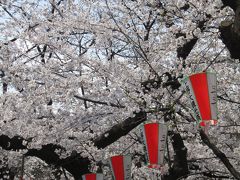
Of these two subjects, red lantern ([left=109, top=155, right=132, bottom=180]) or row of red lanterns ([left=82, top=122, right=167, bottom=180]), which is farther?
red lantern ([left=109, top=155, right=132, bottom=180])

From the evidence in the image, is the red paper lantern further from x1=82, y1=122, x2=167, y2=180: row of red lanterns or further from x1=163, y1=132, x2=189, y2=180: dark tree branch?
x1=163, y1=132, x2=189, y2=180: dark tree branch

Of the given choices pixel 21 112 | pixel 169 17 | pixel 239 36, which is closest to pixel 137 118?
pixel 169 17

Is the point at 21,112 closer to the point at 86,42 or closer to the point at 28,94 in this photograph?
the point at 28,94

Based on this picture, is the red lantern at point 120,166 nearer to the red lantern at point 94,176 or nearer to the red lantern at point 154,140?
the red lantern at point 94,176

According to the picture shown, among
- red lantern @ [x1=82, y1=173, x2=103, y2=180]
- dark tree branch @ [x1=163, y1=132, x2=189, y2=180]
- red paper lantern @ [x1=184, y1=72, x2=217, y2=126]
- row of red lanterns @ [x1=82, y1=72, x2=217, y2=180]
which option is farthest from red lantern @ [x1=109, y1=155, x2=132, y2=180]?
red paper lantern @ [x1=184, y1=72, x2=217, y2=126]

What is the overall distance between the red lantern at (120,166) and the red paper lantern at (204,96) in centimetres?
240

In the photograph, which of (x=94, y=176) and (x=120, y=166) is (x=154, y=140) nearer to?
(x=120, y=166)

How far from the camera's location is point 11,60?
8758mm

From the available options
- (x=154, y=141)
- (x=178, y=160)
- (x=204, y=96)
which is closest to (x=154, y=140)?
(x=154, y=141)

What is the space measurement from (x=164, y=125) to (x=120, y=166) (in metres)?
1.61

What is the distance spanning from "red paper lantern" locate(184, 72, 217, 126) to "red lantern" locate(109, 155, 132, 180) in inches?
94.3

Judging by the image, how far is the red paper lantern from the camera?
400cm

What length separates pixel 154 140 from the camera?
4883 millimetres

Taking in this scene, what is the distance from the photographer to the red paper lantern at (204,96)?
4004 millimetres
